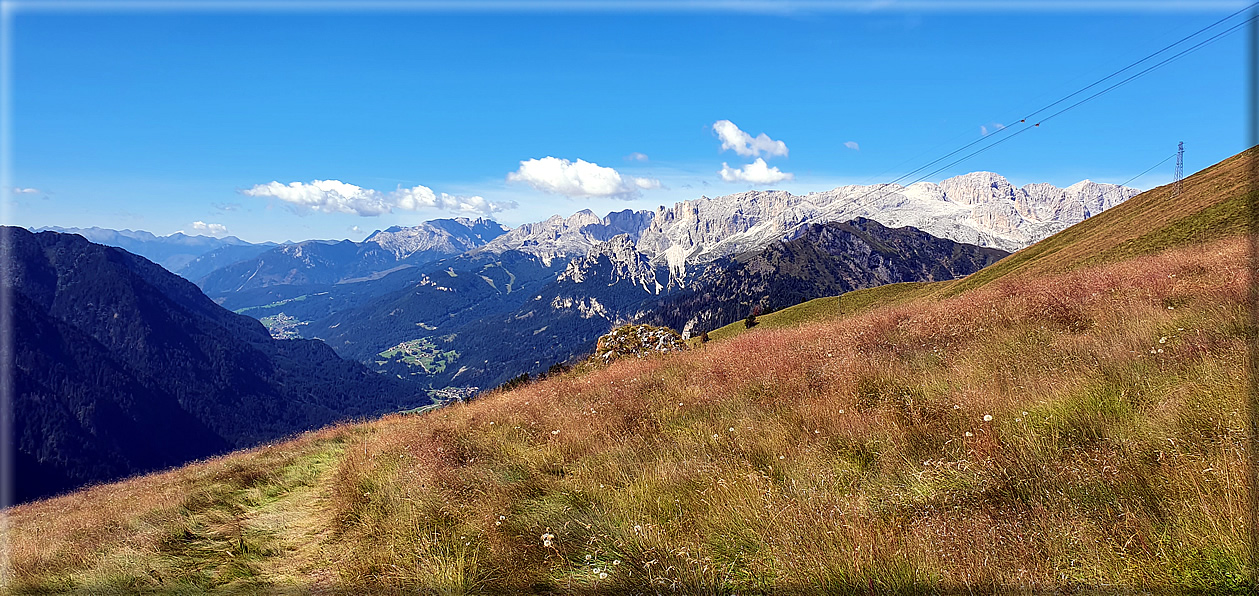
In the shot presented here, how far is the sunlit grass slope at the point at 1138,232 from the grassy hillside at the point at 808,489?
15377 millimetres

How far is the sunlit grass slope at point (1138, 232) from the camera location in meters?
31.3

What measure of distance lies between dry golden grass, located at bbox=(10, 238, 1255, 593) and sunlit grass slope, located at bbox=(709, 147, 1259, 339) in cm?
1523

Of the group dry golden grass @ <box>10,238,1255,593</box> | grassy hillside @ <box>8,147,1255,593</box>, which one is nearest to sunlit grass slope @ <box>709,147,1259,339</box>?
dry golden grass @ <box>10,238,1255,593</box>

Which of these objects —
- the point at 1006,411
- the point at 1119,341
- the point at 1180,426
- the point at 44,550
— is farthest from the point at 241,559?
the point at 1119,341

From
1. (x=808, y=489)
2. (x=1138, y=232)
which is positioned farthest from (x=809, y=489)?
(x=1138, y=232)

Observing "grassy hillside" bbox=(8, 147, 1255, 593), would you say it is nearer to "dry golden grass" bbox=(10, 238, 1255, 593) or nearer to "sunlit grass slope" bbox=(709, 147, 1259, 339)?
"dry golden grass" bbox=(10, 238, 1255, 593)

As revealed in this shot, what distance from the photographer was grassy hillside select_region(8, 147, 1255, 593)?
350 centimetres

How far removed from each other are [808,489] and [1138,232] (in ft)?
167

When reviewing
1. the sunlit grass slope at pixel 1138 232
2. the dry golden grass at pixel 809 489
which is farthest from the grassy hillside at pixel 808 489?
the sunlit grass slope at pixel 1138 232

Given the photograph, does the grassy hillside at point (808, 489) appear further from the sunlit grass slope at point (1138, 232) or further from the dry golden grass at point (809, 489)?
the sunlit grass slope at point (1138, 232)

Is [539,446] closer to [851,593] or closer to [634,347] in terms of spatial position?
[851,593]

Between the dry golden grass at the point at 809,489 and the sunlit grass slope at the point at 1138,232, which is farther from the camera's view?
the sunlit grass slope at the point at 1138,232

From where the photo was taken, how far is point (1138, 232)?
38250 mm

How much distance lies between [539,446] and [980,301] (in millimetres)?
12135
